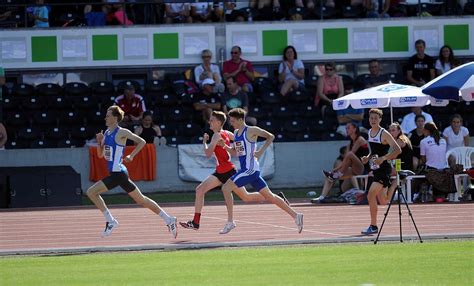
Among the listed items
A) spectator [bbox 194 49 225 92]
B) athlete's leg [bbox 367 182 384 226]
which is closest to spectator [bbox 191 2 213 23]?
spectator [bbox 194 49 225 92]

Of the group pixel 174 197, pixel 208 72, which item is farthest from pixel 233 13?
pixel 174 197

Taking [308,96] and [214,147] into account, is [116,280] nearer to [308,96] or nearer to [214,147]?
[214,147]

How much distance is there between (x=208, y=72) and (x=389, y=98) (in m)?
5.97

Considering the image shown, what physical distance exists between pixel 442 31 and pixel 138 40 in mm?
8166

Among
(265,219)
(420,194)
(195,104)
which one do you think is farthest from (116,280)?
(195,104)

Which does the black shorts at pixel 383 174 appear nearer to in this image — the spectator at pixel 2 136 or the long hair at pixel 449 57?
the spectator at pixel 2 136

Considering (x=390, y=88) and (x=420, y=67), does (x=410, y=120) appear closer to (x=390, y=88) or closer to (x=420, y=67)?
(x=420, y=67)

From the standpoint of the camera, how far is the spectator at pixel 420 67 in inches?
1190

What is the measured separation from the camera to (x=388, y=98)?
24984 millimetres

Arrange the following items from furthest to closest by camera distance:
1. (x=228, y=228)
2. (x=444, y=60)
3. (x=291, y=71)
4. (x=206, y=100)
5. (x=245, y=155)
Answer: (x=444, y=60) → (x=291, y=71) → (x=206, y=100) → (x=245, y=155) → (x=228, y=228)

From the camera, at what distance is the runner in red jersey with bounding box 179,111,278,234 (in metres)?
17.7

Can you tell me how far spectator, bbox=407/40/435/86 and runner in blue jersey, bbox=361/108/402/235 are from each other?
42.9 feet

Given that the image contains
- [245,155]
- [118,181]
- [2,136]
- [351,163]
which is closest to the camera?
[118,181]

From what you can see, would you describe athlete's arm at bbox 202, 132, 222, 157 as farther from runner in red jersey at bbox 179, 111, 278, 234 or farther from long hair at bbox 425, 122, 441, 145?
long hair at bbox 425, 122, 441, 145
